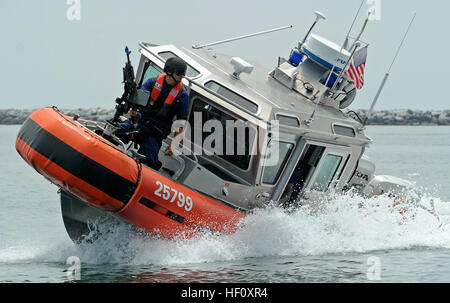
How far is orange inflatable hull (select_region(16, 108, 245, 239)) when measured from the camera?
710cm

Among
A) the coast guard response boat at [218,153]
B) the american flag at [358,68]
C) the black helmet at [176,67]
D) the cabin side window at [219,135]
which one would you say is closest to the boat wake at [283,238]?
the coast guard response boat at [218,153]

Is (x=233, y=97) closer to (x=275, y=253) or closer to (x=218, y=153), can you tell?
(x=218, y=153)

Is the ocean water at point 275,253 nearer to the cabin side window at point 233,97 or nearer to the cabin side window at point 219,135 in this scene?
the cabin side window at point 219,135

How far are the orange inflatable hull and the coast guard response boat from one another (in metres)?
0.01

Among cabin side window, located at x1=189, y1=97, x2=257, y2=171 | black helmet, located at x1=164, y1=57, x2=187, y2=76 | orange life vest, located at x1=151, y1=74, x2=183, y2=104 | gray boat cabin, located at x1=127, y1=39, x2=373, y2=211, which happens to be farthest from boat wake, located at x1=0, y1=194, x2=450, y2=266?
black helmet, located at x1=164, y1=57, x2=187, y2=76

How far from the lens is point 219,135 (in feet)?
27.8

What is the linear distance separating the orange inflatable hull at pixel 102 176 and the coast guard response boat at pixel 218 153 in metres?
0.01

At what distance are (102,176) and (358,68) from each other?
4.46 metres

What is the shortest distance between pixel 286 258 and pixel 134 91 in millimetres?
2749

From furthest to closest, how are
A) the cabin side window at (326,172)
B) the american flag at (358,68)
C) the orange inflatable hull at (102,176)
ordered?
the american flag at (358,68) < the cabin side window at (326,172) < the orange inflatable hull at (102,176)

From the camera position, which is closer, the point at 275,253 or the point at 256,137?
the point at 256,137

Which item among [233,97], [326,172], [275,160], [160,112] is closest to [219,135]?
[233,97]

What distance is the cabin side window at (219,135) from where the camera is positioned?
836 cm
